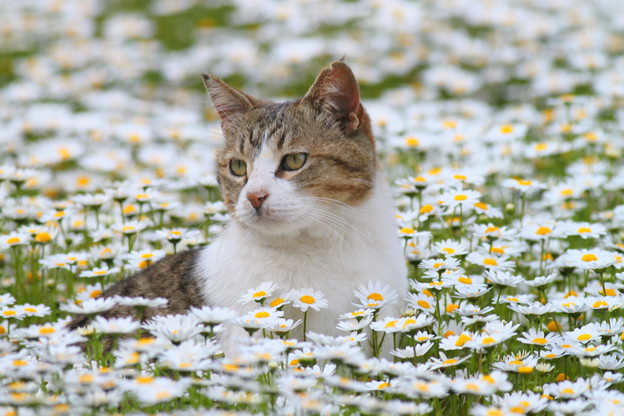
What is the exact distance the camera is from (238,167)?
13.5 feet

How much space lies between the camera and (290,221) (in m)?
3.69

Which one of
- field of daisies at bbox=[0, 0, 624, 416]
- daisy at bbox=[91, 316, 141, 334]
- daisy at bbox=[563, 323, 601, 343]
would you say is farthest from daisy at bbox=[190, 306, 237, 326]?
daisy at bbox=[563, 323, 601, 343]

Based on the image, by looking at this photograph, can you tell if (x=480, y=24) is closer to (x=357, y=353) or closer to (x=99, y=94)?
(x=99, y=94)

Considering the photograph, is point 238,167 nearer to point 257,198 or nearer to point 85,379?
point 257,198

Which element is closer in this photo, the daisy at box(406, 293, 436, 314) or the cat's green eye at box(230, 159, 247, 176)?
the daisy at box(406, 293, 436, 314)

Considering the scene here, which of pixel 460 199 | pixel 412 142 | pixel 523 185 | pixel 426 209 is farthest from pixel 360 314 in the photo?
pixel 412 142

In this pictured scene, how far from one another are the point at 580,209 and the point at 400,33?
543 cm

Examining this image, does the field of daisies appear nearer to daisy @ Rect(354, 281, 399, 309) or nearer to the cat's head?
daisy @ Rect(354, 281, 399, 309)

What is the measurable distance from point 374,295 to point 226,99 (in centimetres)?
145

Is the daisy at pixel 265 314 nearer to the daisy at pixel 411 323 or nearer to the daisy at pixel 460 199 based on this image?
the daisy at pixel 411 323

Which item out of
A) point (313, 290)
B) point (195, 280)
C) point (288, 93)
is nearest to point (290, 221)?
point (313, 290)

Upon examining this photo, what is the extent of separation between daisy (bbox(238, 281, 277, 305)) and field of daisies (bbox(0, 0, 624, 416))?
0.02 metres

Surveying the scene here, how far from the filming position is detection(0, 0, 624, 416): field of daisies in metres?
2.80

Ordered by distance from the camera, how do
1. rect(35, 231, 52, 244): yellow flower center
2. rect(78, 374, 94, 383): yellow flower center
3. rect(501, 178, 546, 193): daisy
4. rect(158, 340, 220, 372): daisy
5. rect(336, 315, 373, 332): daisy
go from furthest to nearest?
rect(501, 178, 546, 193): daisy → rect(35, 231, 52, 244): yellow flower center → rect(336, 315, 373, 332): daisy → rect(158, 340, 220, 372): daisy → rect(78, 374, 94, 383): yellow flower center
